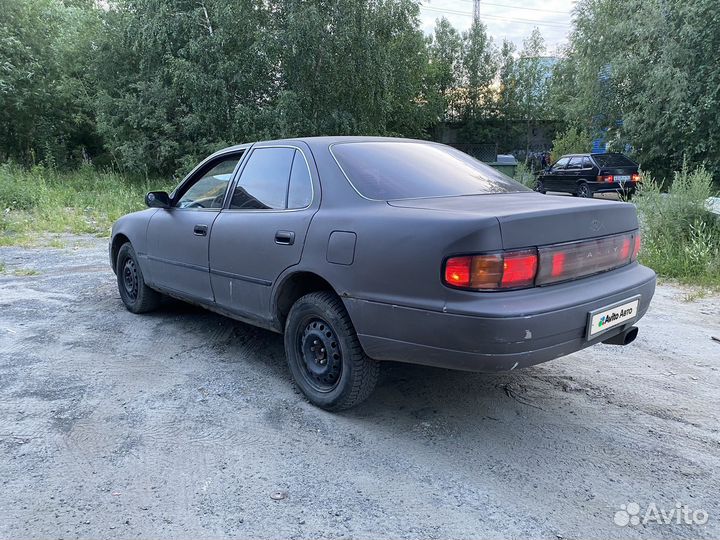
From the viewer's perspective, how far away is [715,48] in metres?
15.8

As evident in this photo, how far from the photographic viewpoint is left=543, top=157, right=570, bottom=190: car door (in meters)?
18.4

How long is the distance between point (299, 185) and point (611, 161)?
1625 centimetres

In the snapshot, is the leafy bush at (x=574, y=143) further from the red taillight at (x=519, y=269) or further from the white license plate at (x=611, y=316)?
the red taillight at (x=519, y=269)

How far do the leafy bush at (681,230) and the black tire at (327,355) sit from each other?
204 inches

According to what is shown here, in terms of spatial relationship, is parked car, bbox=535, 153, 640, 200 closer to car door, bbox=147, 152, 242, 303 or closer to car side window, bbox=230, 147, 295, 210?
car door, bbox=147, 152, 242, 303

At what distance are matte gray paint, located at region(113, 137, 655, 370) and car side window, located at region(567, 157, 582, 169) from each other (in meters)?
15.5

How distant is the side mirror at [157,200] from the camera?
458 cm

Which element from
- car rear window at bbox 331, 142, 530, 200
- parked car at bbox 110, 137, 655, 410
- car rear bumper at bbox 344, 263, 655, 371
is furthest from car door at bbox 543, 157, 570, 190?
car rear bumper at bbox 344, 263, 655, 371

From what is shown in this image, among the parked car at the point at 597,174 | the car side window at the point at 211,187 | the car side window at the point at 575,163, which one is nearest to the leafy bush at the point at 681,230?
the car side window at the point at 211,187

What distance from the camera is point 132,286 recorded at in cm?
538

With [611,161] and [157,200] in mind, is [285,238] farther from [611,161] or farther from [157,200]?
[611,161]

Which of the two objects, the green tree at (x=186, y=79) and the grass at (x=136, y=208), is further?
the green tree at (x=186, y=79)

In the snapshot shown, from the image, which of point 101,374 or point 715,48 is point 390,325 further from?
point 715,48

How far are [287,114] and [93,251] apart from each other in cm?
1079
